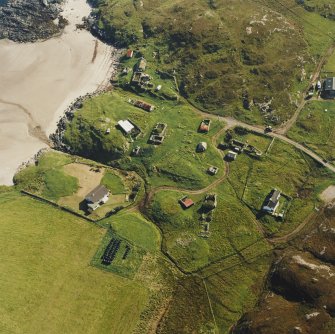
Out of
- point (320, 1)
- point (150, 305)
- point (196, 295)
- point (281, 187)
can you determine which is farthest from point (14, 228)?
point (320, 1)

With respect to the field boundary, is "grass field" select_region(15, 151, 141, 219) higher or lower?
higher

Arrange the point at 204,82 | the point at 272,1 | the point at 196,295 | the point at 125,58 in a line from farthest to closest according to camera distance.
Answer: the point at 272,1 → the point at 125,58 → the point at 204,82 → the point at 196,295

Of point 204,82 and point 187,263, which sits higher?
point 204,82

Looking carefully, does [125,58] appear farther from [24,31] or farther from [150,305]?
[150,305]

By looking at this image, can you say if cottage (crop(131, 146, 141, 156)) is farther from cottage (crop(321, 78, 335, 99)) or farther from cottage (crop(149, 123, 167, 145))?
cottage (crop(321, 78, 335, 99))

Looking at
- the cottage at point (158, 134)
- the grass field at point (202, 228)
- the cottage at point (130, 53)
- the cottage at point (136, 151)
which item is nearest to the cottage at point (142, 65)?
the cottage at point (130, 53)

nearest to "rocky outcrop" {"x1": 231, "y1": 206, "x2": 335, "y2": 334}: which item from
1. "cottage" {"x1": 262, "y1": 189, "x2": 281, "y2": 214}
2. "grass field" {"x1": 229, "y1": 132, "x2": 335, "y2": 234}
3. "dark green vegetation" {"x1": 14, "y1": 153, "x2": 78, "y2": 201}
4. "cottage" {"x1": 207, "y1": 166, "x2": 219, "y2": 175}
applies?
"grass field" {"x1": 229, "y1": 132, "x2": 335, "y2": 234}
